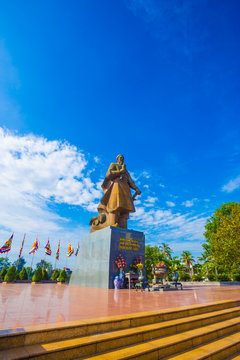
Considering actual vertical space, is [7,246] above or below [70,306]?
above

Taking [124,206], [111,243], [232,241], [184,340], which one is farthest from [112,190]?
[232,241]

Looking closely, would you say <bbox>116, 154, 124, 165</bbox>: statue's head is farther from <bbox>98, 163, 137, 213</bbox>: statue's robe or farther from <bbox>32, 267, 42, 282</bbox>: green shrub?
<bbox>32, 267, 42, 282</bbox>: green shrub

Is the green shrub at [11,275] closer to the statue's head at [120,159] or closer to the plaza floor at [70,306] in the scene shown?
the plaza floor at [70,306]

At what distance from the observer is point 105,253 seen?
11.9 metres

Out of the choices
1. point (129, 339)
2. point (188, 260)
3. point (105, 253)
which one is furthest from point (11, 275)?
point (188, 260)

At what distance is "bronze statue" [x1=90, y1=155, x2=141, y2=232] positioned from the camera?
13898 mm

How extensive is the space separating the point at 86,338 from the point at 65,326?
0.35m

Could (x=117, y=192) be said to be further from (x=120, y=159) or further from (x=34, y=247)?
(x=34, y=247)

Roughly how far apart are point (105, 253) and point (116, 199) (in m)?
3.70

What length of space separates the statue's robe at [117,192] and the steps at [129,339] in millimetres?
9572

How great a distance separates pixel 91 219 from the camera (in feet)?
52.0

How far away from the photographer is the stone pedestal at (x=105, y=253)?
11.4m

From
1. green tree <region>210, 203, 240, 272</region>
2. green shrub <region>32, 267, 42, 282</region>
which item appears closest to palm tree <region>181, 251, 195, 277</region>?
green tree <region>210, 203, 240, 272</region>

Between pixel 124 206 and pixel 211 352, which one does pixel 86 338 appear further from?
pixel 124 206
